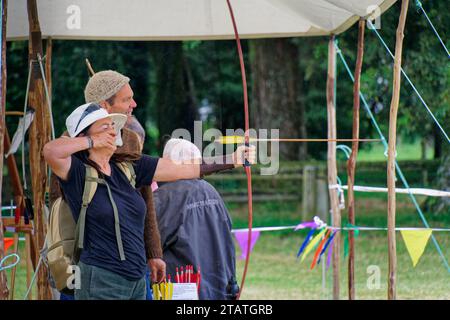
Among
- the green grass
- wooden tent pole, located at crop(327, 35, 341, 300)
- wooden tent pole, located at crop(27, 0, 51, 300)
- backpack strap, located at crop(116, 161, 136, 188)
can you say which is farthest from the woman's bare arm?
the green grass

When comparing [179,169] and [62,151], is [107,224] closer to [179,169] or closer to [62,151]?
[62,151]

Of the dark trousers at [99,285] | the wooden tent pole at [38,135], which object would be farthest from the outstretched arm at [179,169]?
the wooden tent pole at [38,135]

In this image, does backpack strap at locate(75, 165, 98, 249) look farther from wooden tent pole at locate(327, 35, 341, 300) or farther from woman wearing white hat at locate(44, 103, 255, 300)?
wooden tent pole at locate(327, 35, 341, 300)

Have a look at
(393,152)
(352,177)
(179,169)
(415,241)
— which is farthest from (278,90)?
(179,169)

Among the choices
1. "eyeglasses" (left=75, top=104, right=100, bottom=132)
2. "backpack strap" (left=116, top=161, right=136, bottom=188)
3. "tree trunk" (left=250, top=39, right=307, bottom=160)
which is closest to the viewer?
"eyeglasses" (left=75, top=104, right=100, bottom=132)

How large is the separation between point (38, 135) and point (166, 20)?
1563 mm

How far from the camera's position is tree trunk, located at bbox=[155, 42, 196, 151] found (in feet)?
44.1

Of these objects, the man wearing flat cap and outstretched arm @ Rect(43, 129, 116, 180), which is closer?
outstretched arm @ Rect(43, 129, 116, 180)

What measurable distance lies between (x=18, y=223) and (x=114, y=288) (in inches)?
83.9

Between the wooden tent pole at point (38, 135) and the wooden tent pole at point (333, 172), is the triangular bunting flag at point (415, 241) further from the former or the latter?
the wooden tent pole at point (38, 135)

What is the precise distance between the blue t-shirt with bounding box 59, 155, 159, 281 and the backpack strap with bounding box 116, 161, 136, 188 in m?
0.07

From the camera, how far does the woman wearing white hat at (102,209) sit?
11.5ft

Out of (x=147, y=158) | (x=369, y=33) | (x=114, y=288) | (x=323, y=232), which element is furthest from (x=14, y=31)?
(x=369, y=33)

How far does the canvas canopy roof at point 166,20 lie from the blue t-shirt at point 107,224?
2552mm
